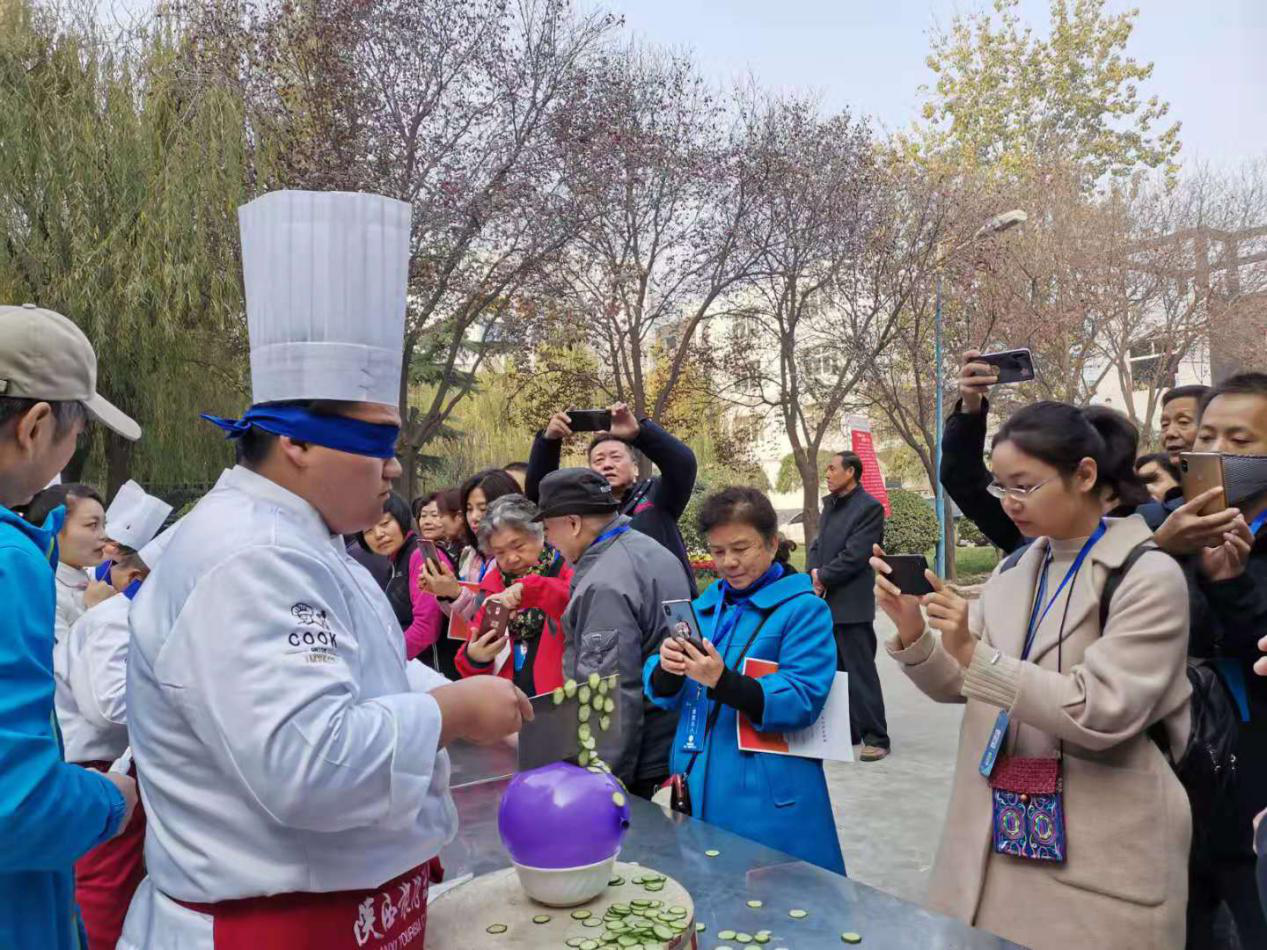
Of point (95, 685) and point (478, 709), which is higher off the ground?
point (478, 709)

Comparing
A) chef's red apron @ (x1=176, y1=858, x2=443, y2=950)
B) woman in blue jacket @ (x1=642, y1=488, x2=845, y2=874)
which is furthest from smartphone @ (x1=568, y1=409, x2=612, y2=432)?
chef's red apron @ (x1=176, y1=858, x2=443, y2=950)

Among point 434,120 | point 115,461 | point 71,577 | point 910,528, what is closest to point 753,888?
point 71,577

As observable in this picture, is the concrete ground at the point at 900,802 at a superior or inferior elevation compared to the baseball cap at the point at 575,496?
inferior

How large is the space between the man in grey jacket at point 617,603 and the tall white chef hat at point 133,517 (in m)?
1.82

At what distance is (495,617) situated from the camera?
299cm

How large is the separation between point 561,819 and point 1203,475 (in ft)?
5.60

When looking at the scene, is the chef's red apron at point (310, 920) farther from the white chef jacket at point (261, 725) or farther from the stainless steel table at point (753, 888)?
the stainless steel table at point (753, 888)

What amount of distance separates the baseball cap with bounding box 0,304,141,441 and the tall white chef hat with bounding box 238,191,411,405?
1.14ft

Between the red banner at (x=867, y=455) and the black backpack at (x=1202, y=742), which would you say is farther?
the red banner at (x=867, y=455)

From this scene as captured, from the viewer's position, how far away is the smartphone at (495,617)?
294 centimetres

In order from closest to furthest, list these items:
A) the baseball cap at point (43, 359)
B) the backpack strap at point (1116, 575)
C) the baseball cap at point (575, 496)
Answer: the baseball cap at point (43, 359), the backpack strap at point (1116, 575), the baseball cap at point (575, 496)

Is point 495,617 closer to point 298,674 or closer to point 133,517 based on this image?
point 298,674

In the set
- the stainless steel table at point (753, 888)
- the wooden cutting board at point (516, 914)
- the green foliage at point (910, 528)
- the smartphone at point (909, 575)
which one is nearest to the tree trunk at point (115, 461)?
the stainless steel table at point (753, 888)

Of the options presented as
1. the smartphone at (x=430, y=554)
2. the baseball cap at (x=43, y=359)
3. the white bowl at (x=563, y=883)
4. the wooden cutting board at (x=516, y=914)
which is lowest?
the wooden cutting board at (x=516, y=914)
